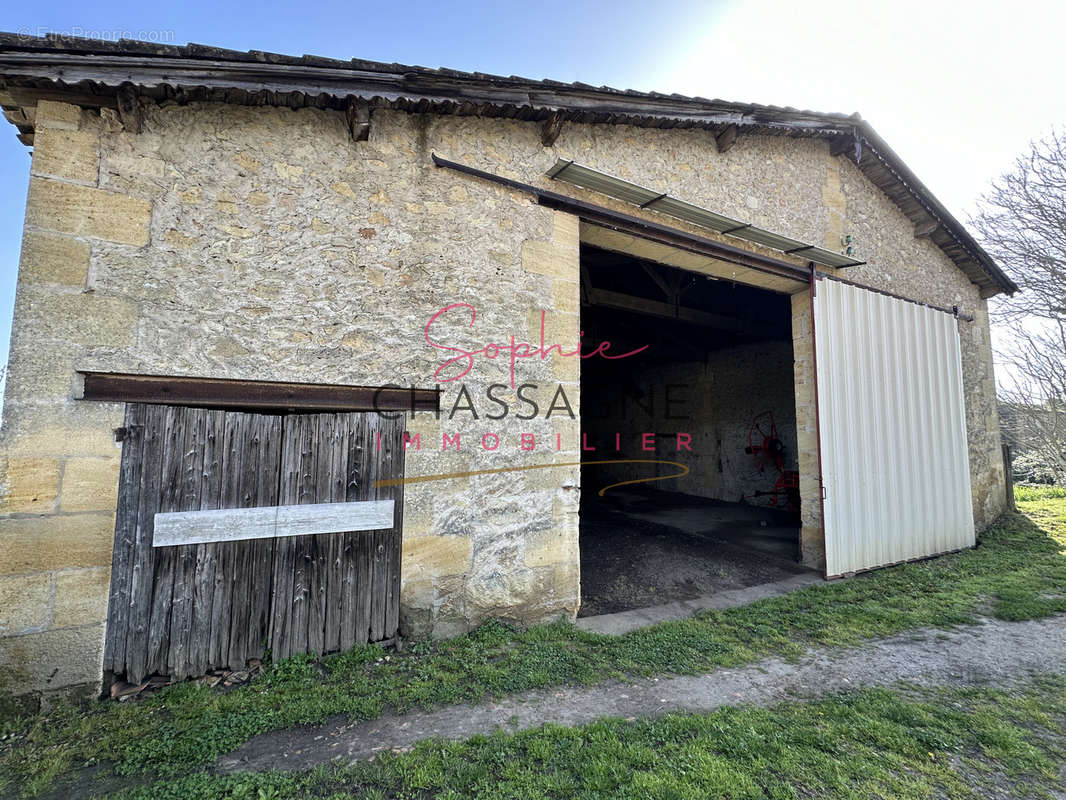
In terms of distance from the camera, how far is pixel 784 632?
3.56 metres

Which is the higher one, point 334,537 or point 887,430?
point 887,430

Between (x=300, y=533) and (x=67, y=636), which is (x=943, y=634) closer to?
(x=300, y=533)

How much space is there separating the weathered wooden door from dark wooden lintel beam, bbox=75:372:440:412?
7cm

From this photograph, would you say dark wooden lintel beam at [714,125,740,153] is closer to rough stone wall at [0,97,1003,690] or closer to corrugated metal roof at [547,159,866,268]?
rough stone wall at [0,97,1003,690]

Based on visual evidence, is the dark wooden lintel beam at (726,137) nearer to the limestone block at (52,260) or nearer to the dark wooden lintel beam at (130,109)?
the dark wooden lintel beam at (130,109)

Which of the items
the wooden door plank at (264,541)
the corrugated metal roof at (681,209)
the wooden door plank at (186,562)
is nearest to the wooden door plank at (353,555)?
the wooden door plank at (264,541)

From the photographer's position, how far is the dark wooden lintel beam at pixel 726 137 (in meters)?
4.52

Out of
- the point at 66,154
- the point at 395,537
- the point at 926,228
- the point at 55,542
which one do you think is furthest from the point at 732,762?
the point at 926,228

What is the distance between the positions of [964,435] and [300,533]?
8007 mm

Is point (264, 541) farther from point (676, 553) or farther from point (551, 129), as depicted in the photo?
point (676, 553)

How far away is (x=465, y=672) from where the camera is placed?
282 cm

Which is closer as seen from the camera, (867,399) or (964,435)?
(867,399)

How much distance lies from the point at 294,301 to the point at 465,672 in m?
2.51

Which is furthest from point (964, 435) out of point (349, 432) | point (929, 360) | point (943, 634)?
point (349, 432)
